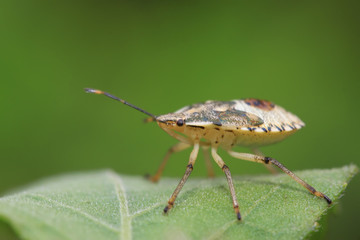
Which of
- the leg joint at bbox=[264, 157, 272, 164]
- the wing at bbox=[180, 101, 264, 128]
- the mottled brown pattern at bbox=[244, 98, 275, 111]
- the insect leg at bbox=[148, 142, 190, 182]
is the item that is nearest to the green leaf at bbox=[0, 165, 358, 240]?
the leg joint at bbox=[264, 157, 272, 164]

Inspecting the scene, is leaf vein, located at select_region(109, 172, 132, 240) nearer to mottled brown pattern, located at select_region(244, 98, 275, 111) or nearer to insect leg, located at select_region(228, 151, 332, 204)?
insect leg, located at select_region(228, 151, 332, 204)

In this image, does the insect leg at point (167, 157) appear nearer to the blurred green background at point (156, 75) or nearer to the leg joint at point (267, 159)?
the leg joint at point (267, 159)

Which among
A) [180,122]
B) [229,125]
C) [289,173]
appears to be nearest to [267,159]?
[289,173]

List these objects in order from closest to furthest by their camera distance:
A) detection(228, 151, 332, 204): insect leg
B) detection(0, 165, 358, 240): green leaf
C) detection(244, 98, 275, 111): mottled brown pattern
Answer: detection(0, 165, 358, 240): green leaf → detection(228, 151, 332, 204): insect leg → detection(244, 98, 275, 111): mottled brown pattern

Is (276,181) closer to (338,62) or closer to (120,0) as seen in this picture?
(338,62)

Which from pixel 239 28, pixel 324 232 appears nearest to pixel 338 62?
pixel 239 28

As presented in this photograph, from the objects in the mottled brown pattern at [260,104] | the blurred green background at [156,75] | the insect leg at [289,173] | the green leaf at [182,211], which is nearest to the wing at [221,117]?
the mottled brown pattern at [260,104]
